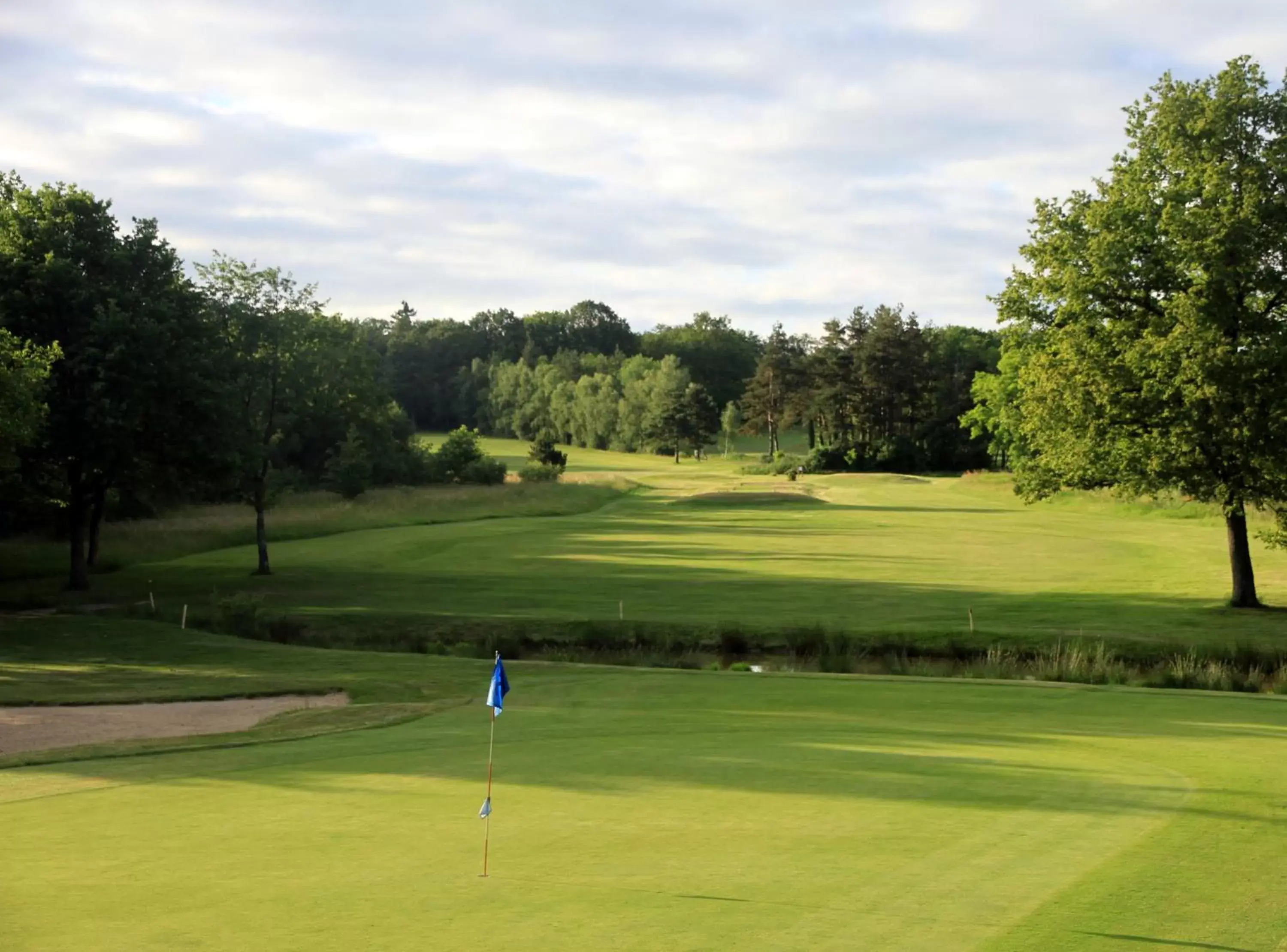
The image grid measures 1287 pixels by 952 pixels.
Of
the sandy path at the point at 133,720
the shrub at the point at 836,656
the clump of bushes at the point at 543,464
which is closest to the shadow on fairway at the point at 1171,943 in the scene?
the sandy path at the point at 133,720

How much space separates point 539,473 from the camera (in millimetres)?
101312

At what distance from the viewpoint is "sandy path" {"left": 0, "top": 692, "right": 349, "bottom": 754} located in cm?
1762

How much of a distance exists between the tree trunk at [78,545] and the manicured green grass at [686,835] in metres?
27.0

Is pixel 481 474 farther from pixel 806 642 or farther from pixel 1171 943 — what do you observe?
pixel 1171 943

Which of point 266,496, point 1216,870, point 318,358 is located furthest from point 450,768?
point 266,496

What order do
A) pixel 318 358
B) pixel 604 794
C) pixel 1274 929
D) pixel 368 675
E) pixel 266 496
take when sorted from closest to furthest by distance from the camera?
pixel 1274 929 < pixel 604 794 < pixel 368 675 < pixel 318 358 < pixel 266 496

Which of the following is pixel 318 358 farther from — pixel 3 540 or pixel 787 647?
pixel 787 647

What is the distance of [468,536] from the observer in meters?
56.2

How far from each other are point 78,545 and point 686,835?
115 ft

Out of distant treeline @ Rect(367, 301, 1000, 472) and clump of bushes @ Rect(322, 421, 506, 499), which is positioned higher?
distant treeline @ Rect(367, 301, 1000, 472)

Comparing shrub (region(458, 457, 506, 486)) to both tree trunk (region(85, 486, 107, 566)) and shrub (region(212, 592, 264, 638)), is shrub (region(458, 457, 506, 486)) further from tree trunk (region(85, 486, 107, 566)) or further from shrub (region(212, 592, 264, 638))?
shrub (region(212, 592, 264, 638))

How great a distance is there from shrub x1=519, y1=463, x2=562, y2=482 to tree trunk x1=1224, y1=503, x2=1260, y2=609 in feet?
221

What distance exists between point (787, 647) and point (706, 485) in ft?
238

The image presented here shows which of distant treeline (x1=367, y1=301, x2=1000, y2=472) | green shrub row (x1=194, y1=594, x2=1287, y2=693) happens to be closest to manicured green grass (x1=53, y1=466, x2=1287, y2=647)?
green shrub row (x1=194, y1=594, x2=1287, y2=693)
